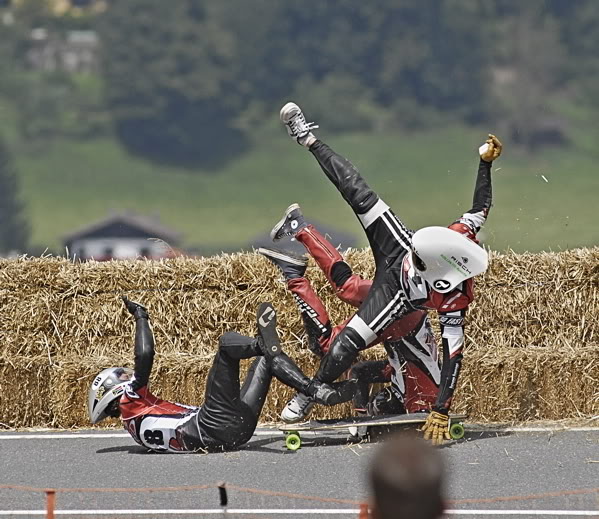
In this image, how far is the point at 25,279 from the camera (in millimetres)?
10875

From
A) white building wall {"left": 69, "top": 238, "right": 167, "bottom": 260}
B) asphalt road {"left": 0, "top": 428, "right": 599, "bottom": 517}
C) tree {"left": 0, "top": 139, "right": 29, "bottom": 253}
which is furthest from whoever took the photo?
white building wall {"left": 69, "top": 238, "right": 167, "bottom": 260}

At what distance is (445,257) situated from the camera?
29.1ft

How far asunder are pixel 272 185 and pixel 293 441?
92171 mm

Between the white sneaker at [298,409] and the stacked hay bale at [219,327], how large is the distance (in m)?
0.93

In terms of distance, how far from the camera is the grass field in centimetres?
9375

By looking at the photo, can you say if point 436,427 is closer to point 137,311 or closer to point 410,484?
point 137,311

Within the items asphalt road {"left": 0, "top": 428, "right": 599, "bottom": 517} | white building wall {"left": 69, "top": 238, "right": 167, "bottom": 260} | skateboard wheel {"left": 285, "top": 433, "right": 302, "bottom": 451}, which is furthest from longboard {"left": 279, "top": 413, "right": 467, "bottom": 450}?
white building wall {"left": 69, "top": 238, "right": 167, "bottom": 260}

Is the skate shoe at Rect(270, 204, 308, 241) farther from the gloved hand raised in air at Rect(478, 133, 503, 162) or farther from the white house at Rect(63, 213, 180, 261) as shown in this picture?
the white house at Rect(63, 213, 180, 261)

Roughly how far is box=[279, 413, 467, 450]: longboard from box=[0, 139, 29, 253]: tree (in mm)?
84774

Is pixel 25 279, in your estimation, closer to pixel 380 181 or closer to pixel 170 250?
pixel 170 250

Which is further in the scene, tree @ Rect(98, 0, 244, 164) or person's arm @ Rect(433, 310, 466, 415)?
tree @ Rect(98, 0, 244, 164)

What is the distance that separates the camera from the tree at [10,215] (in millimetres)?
93312

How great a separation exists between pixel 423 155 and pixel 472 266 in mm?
92054

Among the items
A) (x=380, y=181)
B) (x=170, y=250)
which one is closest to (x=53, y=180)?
(x=380, y=181)
